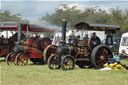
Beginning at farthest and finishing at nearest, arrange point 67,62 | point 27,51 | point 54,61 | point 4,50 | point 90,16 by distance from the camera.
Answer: point 90,16 → point 4,50 → point 27,51 → point 54,61 → point 67,62

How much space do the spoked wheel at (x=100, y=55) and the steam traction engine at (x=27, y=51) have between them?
386 centimetres

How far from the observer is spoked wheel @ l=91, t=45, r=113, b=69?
41.8 ft

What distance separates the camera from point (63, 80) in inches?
351

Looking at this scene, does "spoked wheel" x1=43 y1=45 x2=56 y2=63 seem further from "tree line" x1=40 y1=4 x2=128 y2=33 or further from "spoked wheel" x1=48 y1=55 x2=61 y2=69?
"tree line" x1=40 y1=4 x2=128 y2=33

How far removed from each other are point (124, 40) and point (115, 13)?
943 inches

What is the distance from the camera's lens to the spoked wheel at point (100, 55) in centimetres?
1275

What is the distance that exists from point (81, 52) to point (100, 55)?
792 millimetres

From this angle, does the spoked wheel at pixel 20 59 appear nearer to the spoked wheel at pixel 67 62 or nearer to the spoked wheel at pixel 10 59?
the spoked wheel at pixel 10 59

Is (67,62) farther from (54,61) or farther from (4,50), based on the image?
(4,50)

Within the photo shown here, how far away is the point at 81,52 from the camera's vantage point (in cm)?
1287

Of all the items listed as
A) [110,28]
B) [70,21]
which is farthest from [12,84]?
[70,21]

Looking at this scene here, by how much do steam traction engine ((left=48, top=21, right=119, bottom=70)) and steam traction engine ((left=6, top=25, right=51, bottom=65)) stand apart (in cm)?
247

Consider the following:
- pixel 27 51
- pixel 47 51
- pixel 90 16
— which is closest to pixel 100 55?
pixel 47 51

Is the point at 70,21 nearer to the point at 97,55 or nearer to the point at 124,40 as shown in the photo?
the point at 124,40
